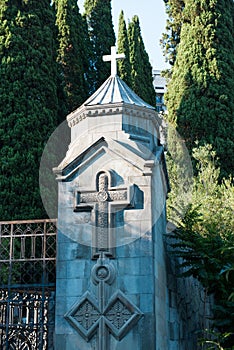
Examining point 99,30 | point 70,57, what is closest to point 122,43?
point 99,30

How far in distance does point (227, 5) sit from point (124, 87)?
13.5 m

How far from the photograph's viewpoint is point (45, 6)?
19797 mm

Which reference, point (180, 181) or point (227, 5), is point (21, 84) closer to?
point (180, 181)

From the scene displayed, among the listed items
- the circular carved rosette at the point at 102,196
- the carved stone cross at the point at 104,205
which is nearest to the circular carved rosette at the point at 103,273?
the carved stone cross at the point at 104,205

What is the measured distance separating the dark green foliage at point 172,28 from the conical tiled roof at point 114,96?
14715 millimetres

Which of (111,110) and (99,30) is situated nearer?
(111,110)

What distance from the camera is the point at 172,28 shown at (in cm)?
2345

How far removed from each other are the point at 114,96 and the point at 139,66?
1672cm

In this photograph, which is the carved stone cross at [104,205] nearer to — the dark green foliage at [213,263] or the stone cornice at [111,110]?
the stone cornice at [111,110]

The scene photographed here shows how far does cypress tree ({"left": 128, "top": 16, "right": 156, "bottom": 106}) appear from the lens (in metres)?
24.6

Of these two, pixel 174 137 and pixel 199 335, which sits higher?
pixel 174 137

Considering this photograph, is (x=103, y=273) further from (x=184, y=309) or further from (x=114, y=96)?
(x=114, y=96)

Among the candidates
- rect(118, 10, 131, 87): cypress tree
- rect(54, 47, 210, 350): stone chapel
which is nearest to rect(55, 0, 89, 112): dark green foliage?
rect(118, 10, 131, 87): cypress tree

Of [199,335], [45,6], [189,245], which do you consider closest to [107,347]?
[189,245]
